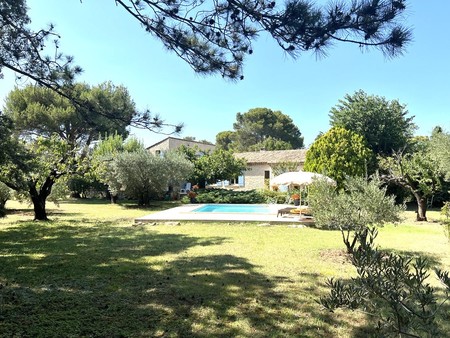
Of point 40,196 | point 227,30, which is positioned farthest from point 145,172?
point 227,30

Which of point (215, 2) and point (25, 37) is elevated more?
point (25, 37)

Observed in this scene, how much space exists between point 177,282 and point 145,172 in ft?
56.4

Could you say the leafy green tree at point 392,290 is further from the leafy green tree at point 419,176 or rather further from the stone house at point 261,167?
the stone house at point 261,167

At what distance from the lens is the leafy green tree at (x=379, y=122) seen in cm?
2517

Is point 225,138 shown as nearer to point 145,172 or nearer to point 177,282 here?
point 145,172

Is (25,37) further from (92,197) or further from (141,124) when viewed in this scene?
(92,197)

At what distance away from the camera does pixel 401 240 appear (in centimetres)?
1081

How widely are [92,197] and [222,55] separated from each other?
31037 mm

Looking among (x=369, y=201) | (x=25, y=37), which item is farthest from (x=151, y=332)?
(x=25, y=37)

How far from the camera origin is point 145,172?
22.6m

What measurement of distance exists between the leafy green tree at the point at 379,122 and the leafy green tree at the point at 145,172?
13.5 metres

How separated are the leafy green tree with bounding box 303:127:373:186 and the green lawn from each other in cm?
1170

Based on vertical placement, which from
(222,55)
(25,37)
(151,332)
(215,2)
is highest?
(25,37)

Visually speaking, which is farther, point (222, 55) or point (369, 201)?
point (369, 201)
